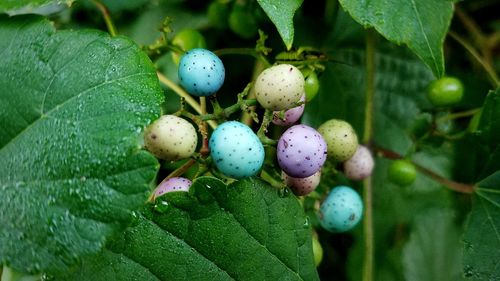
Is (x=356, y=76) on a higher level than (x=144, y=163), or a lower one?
lower

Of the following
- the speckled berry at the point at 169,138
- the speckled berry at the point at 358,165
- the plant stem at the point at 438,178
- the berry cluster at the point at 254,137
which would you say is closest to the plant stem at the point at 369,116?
the plant stem at the point at 438,178

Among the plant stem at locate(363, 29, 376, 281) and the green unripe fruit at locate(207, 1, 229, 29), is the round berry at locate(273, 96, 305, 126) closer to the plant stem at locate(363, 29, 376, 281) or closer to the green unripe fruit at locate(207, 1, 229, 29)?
the plant stem at locate(363, 29, 376, 281)

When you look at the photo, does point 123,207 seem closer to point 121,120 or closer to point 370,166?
point 121,120

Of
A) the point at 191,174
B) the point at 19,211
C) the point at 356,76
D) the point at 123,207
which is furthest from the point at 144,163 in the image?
the point at 356,76

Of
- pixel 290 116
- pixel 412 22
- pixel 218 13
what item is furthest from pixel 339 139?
pixel 218 13

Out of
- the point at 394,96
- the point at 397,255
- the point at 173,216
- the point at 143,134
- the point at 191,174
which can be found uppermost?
the point at 143,134

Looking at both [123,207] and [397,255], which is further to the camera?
[397,255]
